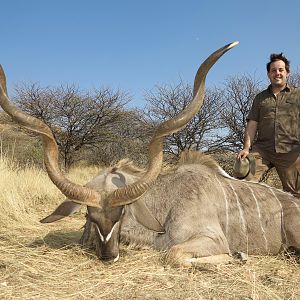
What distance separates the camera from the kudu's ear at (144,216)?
3.61 m

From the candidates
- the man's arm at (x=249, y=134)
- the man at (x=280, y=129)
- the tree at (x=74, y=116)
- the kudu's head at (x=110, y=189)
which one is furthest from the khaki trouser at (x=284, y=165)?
the tree at (x=74, y=116)

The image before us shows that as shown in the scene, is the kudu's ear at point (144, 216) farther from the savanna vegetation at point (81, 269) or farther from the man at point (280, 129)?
the man at point (280, 129)

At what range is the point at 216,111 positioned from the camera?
12195 mm

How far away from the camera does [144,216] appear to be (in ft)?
12.0

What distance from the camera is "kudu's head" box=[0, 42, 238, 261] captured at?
10.9 feet

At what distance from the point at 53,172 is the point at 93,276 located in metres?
0.93

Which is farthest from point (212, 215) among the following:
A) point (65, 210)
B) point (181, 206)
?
point (65, 210)

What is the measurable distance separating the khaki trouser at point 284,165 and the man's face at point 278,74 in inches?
29.2

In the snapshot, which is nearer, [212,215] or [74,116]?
[212,215]

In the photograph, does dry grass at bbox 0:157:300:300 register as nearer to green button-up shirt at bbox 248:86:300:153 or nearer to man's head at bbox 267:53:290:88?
green button-up shirt at bbox 248:86:300:153

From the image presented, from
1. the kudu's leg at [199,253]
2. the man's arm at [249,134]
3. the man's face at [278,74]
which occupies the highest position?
the man's face at [278,74]

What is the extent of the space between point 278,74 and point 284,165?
0.98 metres

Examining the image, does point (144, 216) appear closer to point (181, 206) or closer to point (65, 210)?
point (181, 206)

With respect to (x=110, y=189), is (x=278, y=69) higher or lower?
higher
